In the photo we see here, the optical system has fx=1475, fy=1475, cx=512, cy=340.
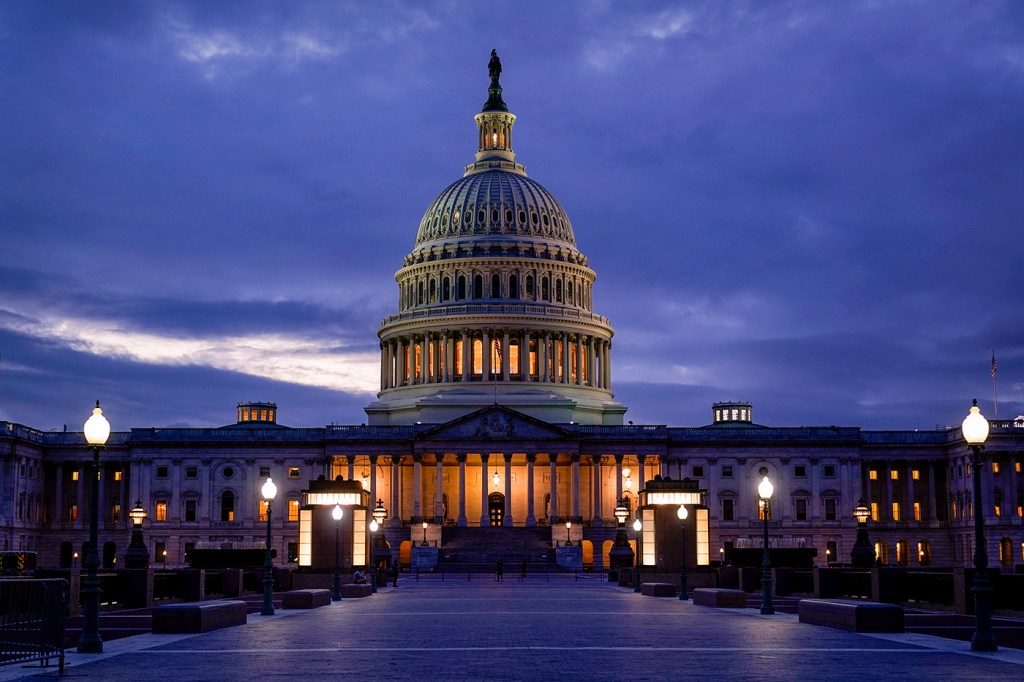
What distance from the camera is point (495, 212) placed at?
166m

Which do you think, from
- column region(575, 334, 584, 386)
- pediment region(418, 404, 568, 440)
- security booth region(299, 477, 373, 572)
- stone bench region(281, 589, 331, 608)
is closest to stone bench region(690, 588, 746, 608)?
stone bench region(281, 589, 331, 608)

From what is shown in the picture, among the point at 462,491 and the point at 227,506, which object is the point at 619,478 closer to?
the point at 462,491

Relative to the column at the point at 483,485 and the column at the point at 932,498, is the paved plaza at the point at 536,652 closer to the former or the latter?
the column at the point at 483,485

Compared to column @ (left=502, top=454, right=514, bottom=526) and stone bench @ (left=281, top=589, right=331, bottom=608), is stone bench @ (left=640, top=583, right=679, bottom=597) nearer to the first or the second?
stone bench @ (left=281, top=589, right=331, bottom=608)

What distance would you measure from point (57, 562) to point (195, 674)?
12714 centimetres

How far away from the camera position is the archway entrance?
484 feet

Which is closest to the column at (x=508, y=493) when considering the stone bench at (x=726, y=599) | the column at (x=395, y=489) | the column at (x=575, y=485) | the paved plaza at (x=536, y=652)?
the column at (x=575, y=485)

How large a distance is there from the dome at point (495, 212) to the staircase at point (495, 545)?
42.4 meters

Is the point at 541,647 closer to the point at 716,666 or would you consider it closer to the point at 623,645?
the point at 623,645

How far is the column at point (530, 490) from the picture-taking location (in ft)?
453

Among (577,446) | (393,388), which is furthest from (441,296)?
(577,446)

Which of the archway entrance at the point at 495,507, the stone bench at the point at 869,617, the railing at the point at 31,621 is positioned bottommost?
the stone bench at the point at 869,617

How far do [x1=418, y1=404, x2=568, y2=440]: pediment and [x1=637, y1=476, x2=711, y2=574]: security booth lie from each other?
72.0 meters

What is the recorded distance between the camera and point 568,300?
544ft
